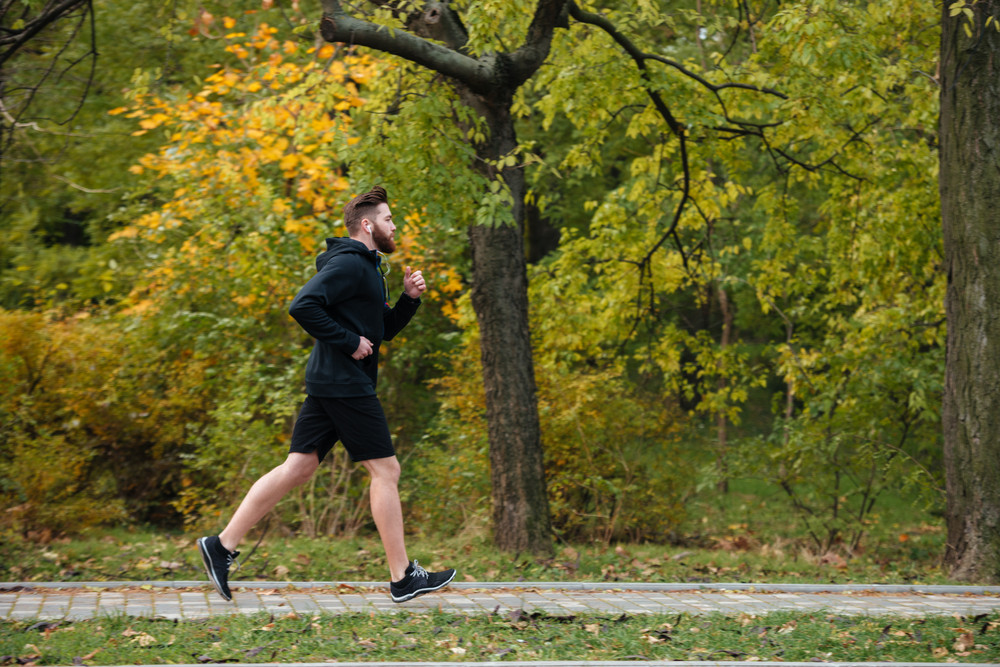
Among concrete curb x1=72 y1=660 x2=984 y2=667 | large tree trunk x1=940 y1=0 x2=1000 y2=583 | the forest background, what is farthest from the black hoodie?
large tree trunk x1=940 y1=0 x2=1000 y2=583

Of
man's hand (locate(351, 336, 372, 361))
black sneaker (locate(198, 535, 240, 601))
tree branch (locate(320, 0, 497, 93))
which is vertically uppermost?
tree branch (locate(320, 0, 497, 93))

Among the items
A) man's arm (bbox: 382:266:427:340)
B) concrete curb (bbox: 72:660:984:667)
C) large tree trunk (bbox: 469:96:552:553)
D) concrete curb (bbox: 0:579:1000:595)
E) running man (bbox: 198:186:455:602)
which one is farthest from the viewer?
large tree trunk (bbox: 469:96:552:553)

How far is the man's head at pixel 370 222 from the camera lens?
557 centimetres

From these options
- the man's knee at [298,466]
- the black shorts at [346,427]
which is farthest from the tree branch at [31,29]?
the man's knee at [298,466]

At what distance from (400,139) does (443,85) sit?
2.69 feet

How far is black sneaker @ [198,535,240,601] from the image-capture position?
5273 mm

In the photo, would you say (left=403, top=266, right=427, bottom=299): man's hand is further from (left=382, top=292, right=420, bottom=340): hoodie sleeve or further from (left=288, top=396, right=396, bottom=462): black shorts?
(left=288, top=396, right=396, bottom=462): black shorts

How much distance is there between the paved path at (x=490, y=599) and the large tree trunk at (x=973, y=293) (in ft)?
3.29

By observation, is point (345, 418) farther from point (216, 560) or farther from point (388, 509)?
point (216, 560)

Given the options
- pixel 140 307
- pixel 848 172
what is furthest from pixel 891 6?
pixel 140 307

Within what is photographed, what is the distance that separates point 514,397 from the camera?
8047mm

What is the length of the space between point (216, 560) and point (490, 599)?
172cm

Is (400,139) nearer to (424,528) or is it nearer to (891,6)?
(424,528)

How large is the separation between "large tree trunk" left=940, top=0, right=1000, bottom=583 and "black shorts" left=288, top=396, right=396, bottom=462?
5.33m
